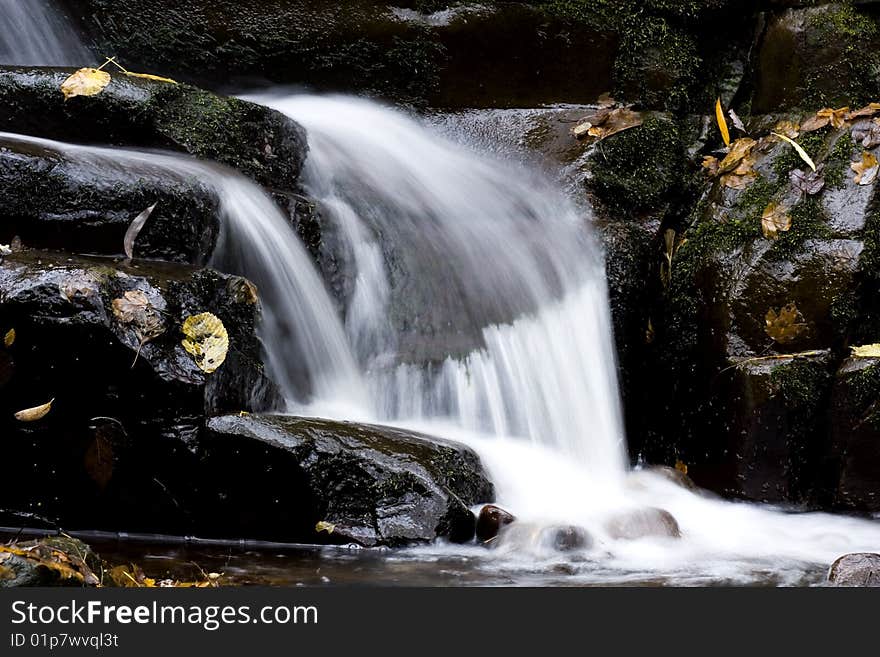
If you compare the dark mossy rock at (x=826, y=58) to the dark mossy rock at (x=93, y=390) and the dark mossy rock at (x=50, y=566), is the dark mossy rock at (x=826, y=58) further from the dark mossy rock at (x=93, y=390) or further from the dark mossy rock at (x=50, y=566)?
the dark mossy rock at (x=50, y=566)

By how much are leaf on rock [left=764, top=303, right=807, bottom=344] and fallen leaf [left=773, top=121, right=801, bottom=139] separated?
1094 millimetres

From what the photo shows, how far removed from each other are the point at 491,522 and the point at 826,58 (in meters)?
3.65

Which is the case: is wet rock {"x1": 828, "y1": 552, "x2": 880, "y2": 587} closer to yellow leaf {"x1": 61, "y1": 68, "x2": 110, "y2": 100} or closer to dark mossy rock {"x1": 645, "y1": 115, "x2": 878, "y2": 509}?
dark mossy rock {"x1": 645, "y1": 115, "x2": 878, "y2": 509}

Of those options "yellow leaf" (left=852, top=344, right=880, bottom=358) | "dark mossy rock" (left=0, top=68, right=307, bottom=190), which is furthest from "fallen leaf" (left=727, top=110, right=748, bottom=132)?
"dark mossy rock" (left=0, top=68, right=307, bottom=190)

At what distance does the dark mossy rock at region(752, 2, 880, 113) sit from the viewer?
5.50m

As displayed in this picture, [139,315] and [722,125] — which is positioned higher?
[722,125]

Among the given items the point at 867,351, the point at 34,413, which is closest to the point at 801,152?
the point at 867,351

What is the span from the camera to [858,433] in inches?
166

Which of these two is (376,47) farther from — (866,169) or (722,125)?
(866,169)

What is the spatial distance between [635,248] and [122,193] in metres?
2.62

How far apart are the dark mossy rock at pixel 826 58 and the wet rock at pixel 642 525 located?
2.98 m

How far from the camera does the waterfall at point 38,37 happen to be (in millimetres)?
5945

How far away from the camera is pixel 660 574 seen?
3105 mm

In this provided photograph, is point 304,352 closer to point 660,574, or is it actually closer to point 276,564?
point 276,564
